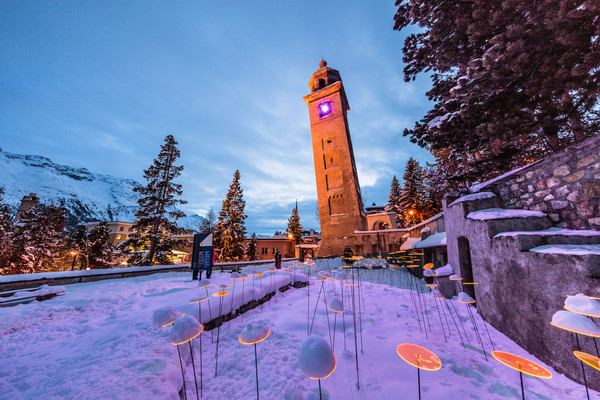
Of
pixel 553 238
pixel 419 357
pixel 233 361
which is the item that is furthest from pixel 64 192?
pixel 553 238

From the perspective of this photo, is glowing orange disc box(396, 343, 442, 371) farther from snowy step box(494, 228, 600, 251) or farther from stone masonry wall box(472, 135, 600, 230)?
stone masonry wall box(472, 135, 600, 230)

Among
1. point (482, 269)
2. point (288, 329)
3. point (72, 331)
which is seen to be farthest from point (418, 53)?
point (72, 331)

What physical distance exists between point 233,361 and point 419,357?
8.08 feet

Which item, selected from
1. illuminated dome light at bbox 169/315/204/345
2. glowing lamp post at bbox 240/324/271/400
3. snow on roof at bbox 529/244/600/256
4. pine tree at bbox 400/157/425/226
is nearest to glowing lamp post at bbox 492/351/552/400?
glowing lamp post at bbox 240/324/271/400

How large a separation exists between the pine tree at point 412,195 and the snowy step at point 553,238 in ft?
81.2

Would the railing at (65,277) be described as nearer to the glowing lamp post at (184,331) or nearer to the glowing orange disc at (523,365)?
the glowing lamp post at (184,331)

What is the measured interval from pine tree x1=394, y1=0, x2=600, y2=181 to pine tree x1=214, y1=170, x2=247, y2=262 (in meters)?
21.6

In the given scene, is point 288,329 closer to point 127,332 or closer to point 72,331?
point 127,332

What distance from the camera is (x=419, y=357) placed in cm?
173

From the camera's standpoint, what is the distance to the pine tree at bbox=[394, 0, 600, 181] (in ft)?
12.2

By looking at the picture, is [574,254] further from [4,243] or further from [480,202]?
[4,243]

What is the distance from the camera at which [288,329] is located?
391 centimetres

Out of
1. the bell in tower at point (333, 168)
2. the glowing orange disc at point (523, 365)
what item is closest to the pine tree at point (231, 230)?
the bell in tower at point (333, 168)

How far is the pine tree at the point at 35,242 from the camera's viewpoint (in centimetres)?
2022
